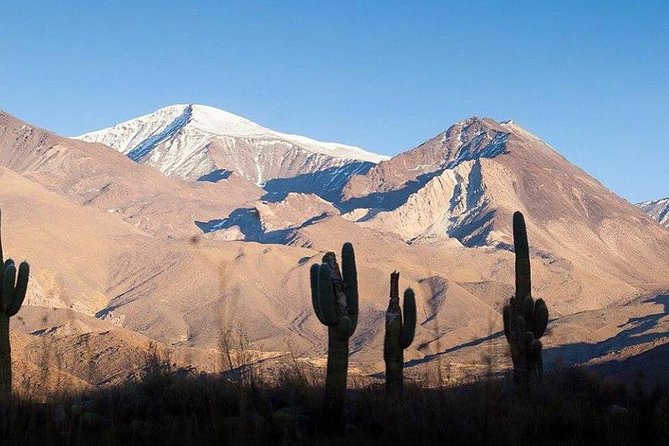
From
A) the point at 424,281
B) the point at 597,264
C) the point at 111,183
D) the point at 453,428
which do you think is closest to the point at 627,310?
the point at 424,281

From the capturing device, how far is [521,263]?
14.8m

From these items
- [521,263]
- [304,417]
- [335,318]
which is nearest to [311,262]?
[521,263]

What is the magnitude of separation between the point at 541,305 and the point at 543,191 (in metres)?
163

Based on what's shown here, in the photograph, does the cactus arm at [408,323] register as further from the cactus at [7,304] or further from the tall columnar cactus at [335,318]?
the cactus at [7,304]

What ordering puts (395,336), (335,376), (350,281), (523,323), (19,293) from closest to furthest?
(335,376) < (350,281) < (395,336) < (19,293) < (523,323)

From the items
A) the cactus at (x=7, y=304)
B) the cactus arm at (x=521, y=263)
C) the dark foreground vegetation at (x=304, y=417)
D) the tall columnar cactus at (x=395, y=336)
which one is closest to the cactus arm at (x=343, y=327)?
the dark foreground vegetation at (x=304, y=417)

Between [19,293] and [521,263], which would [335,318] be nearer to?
[19,293]

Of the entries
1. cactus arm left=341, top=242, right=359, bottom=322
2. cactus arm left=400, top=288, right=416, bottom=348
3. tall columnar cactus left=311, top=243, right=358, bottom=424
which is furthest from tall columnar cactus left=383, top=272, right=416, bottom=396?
tall columnar cactus left=311, top=243, right=358, bottom=424

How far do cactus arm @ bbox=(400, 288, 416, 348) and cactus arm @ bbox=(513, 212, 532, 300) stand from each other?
9.19 ft

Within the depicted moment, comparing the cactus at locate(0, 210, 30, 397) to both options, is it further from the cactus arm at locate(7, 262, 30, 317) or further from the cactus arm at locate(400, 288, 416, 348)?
the cactus arm at locate(400, 288, 416, 348)

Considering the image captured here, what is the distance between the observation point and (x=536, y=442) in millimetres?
7641

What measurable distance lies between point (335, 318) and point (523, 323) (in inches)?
191

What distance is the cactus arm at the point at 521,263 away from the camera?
14469 millimetres

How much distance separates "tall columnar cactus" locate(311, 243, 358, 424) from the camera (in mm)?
9273
